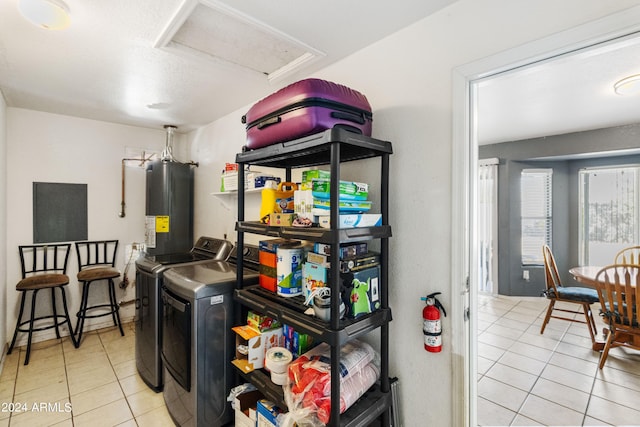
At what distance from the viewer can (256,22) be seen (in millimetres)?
1465

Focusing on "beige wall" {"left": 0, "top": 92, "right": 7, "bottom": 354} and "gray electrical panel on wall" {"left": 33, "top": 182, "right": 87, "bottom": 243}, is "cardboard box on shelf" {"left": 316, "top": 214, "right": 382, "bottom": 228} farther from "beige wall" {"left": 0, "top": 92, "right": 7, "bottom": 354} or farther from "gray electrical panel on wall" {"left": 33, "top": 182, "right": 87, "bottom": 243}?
"gray electrical panel on wall" {"left": 33, "top": 182, "right": 87, "bottom": 243}

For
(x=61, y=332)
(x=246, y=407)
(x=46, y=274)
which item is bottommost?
(x=61, y=332)

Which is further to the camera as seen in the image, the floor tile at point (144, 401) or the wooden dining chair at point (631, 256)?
the wooden dining chair at point (631, 256)

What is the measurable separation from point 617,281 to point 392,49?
2644mm

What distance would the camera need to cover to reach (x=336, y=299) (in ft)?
3.95

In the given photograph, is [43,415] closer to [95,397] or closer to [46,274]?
[95,397]

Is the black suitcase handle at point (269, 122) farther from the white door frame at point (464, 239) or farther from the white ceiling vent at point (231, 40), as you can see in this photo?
the white door frame at point (464, 239)

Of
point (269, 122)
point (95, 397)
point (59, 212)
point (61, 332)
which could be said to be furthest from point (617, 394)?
point (59, 212)

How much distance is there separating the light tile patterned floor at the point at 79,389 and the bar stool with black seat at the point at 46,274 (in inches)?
6.8

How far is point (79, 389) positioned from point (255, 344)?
1.74m

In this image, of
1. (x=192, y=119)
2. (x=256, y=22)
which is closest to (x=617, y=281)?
(x=256, y=22)

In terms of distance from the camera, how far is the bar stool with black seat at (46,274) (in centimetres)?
280

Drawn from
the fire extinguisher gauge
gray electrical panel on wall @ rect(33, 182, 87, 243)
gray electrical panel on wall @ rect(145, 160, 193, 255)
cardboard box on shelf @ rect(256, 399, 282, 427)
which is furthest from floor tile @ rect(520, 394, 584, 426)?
gray electrical panel on wall @ rect(33, 182, 87, 243)

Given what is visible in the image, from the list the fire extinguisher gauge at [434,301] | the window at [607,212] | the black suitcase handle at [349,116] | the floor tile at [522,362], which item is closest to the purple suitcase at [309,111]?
the black suitcase handle at [349,116]
